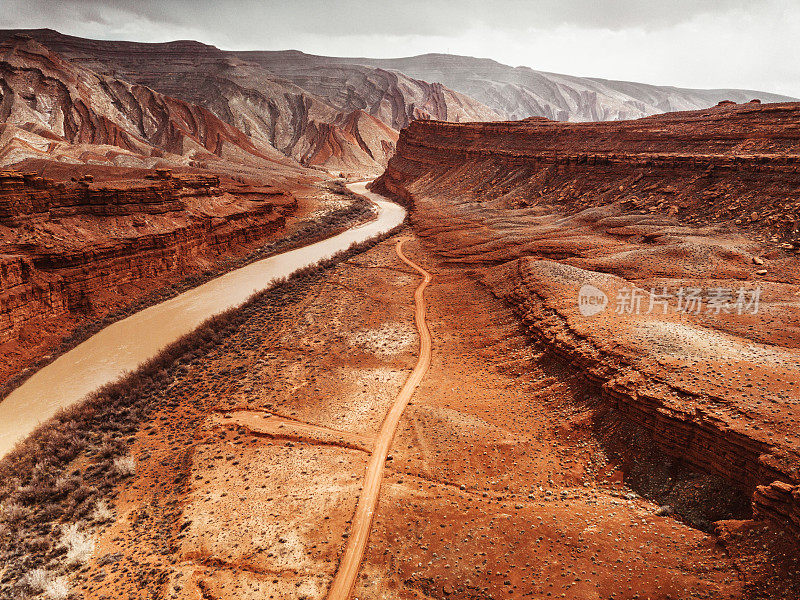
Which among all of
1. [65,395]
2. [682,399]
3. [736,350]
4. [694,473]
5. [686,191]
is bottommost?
[65,395]

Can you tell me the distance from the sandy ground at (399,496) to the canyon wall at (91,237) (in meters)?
7.68

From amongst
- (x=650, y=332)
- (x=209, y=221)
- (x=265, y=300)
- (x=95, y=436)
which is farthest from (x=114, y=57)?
(x=650, y=332)

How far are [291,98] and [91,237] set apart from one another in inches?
3526

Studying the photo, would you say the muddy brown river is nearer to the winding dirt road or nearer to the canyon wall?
the canyon wall

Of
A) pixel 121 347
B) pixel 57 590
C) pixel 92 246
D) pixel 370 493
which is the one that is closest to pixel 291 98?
pixel 92 246

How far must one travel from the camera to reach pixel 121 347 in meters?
17.1

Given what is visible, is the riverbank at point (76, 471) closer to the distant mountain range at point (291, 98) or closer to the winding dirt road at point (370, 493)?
the winding dirt road at point (370, 493)

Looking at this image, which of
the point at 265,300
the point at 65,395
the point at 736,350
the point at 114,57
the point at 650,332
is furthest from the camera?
the point at 114,57

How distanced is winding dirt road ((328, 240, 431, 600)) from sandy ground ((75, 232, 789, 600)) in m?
0.18

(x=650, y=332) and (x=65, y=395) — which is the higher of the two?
(x=650, y=332)

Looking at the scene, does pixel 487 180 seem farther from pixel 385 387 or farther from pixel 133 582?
pixel 133 582

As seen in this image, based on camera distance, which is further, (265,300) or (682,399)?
(265,300)

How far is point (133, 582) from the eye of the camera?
7445 mm

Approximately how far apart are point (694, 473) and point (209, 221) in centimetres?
2660
